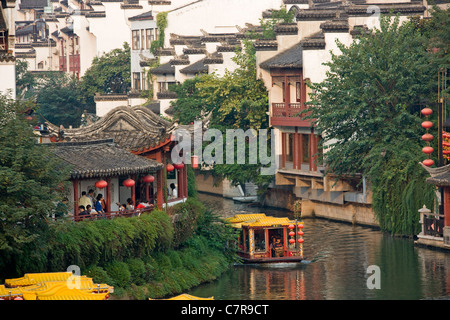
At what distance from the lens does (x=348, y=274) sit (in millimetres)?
35938

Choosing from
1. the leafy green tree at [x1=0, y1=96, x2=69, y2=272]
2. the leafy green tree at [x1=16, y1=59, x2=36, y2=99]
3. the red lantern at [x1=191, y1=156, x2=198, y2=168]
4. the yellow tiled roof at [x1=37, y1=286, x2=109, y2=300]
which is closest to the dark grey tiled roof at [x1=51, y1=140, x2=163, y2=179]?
the leafy green tree at [x1=0, y1=96, x2=69, y2=272]

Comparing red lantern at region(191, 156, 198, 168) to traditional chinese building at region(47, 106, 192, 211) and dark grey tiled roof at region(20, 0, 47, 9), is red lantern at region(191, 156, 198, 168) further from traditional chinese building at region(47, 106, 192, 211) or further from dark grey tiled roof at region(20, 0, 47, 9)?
dark grey tiled roof at region(20, 0, 47, 9)

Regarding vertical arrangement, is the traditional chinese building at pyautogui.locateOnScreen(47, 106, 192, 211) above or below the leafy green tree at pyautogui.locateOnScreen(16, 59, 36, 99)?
below

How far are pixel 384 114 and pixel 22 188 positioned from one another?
72.5 feet

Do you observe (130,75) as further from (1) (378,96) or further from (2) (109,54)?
(1) (378,96)

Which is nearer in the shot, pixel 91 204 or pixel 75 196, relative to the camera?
pixel 75 196

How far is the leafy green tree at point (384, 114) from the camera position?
4353 cm

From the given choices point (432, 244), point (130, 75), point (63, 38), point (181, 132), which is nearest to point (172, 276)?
point (181, 132)

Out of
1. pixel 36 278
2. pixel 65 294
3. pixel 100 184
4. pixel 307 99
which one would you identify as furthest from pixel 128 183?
pixel 307 99

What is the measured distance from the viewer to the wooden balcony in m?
51.3

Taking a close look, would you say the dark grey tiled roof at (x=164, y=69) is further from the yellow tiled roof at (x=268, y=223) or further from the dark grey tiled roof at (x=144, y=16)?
the yellow tiled roof at (x=268, y=223)

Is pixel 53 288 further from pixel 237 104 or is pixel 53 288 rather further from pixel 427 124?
pixel 237 104

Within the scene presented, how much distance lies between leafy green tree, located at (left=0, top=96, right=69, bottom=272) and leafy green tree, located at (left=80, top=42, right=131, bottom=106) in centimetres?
5312

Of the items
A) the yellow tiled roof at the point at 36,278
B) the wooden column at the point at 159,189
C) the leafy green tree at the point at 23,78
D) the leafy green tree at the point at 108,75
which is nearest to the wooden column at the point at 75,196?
the wooden column at the point at 159,189
